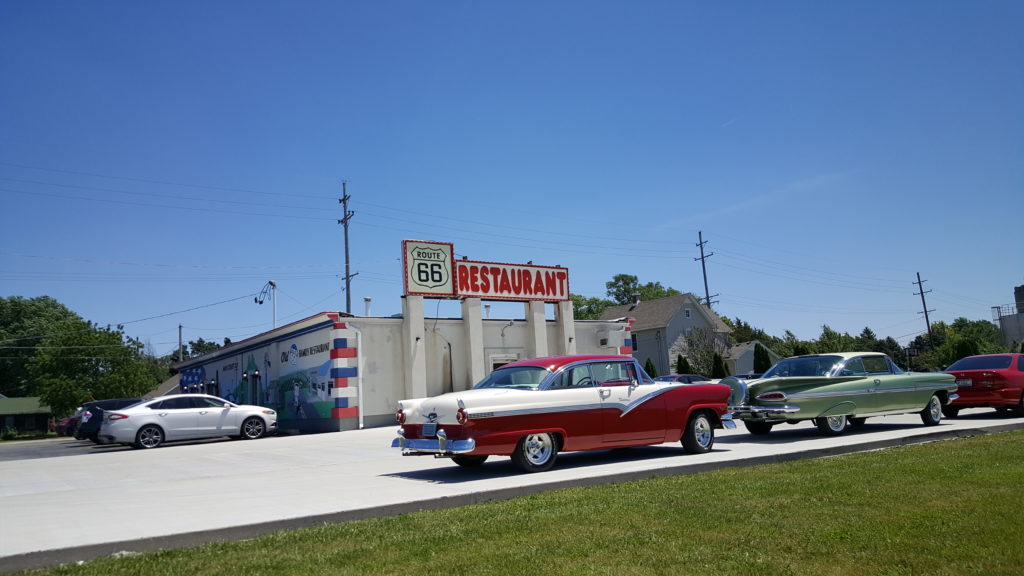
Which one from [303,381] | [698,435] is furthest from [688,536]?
[303,381]

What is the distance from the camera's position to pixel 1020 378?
54.0 ft

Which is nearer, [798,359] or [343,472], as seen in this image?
[343,472]

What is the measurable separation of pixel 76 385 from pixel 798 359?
4763cm

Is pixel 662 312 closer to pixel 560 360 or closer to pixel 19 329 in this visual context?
pixel 560 360

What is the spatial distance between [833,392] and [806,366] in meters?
0.91

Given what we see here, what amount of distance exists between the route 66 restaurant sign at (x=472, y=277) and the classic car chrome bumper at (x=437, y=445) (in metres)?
16.6

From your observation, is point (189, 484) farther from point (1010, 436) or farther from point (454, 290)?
point (454, 290)

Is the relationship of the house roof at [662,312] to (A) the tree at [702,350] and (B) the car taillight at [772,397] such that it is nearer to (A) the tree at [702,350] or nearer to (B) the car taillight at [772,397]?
(A) the tree at [702,350]

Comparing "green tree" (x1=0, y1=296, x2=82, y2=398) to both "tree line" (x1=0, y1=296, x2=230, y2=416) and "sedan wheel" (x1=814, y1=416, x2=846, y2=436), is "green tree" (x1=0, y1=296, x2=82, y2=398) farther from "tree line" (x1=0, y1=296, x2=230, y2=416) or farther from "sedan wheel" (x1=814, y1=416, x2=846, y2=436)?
"sedan wheel" (x1=814, y1=416, x2=846, y2=436)

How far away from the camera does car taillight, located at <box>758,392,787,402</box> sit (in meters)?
13.3

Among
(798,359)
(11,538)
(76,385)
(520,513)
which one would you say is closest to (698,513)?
(520,513)

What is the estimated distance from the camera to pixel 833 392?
1360cm

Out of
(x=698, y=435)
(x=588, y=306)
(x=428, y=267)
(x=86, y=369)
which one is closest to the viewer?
(x=698, y=435)

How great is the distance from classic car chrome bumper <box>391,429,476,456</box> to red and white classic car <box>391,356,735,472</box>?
0.5 inches
